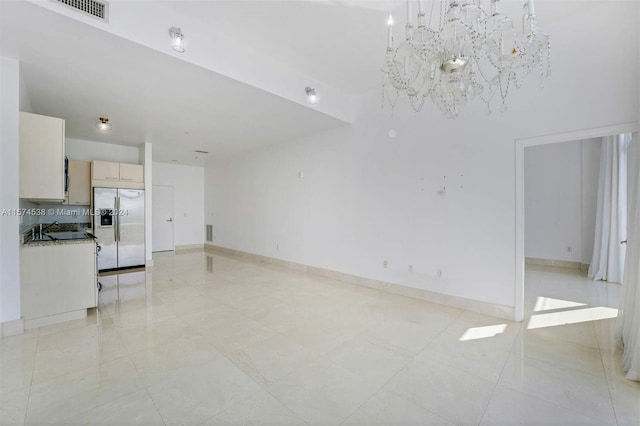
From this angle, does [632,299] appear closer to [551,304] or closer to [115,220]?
[551,304]

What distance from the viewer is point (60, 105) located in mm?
3994

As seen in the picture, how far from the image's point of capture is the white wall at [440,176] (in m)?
2.74

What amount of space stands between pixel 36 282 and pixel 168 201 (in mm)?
5587

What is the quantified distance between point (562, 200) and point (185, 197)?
9.88 metres

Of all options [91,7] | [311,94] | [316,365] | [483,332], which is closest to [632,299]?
[483,332]

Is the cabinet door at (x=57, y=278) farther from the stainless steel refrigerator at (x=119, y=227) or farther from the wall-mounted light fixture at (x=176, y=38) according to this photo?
the stainless steel refrigerator at (x=119, y=227)

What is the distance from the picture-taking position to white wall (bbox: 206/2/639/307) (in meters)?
2.74

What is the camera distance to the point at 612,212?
195 inches

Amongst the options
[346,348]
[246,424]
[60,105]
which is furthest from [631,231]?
[60,105]

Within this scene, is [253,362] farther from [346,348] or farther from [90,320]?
[90,320]

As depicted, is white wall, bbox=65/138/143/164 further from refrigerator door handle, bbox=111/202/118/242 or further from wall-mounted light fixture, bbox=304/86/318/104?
wall-mounted light fixture, bbox=304/86/318/104

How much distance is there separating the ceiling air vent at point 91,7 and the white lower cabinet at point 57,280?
2.40m

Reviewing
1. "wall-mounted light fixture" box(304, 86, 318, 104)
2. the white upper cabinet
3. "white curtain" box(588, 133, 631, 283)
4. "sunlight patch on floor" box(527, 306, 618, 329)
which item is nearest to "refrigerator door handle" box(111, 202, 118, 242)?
the white upper cabinet

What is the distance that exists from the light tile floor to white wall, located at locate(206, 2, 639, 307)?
729mm
